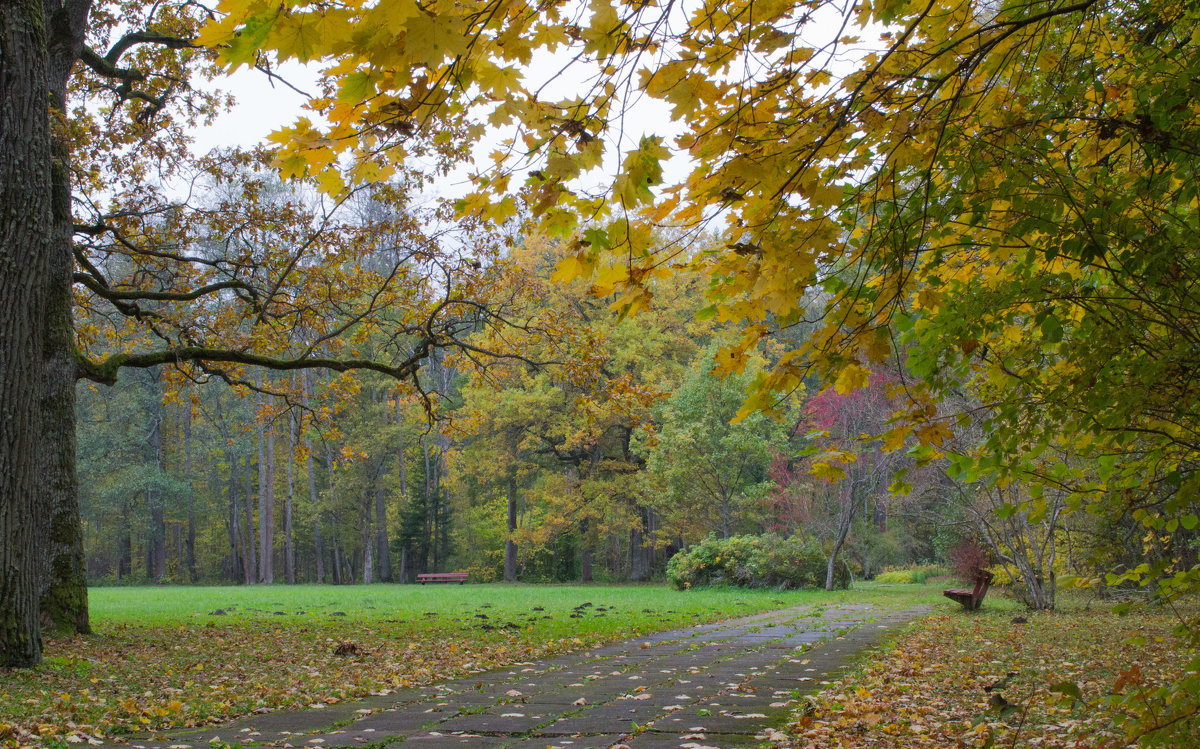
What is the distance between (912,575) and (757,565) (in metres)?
8.92

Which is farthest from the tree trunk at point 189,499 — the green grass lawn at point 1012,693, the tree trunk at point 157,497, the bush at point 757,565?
the green grass lawn at point 1012,693

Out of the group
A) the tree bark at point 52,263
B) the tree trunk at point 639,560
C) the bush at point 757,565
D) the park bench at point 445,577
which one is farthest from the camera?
the park bench at point 445,577

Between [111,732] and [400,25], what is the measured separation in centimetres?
411

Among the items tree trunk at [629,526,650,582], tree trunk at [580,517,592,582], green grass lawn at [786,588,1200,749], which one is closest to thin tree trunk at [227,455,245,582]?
tree trunk at [580,517,592,582]

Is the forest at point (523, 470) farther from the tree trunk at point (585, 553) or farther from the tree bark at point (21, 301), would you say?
the tree bark at point (21, 301)

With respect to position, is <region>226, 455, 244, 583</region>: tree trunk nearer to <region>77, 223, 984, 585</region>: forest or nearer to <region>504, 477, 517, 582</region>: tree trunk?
<region>77, 223, 984, 585</region>: forest

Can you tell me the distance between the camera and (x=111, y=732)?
3.85 meters

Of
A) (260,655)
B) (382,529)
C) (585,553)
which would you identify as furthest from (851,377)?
(382,529)

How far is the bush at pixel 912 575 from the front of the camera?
961 inches

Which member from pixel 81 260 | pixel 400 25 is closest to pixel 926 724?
pixel 400 25

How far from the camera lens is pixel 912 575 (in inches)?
966

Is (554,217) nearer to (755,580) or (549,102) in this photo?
(549,102)

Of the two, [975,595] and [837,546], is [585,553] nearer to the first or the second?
[837,546]

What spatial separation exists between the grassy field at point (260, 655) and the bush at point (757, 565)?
4.64 m
